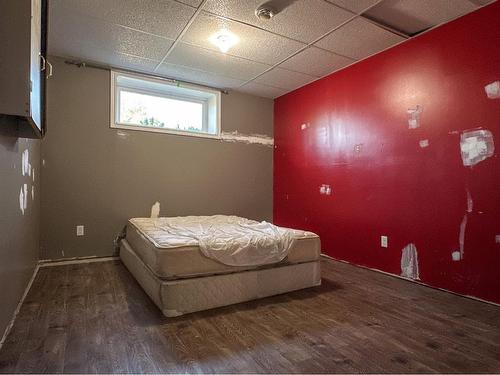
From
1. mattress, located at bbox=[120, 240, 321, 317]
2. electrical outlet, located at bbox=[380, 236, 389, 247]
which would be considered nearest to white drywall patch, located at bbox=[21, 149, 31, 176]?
mattress, located at bbox=[120, 240, 321, 317]

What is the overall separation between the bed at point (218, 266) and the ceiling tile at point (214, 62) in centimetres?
183

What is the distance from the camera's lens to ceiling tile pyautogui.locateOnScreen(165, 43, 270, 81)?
2.97 metres

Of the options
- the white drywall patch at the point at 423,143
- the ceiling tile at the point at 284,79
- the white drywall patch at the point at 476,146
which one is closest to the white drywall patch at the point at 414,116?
the white drywall patch at the point at 423,143

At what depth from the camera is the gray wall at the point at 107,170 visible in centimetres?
312

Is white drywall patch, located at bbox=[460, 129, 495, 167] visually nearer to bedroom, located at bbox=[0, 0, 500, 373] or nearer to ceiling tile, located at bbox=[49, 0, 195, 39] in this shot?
bedroom, located at bbox=[0, 0, 500, 373]

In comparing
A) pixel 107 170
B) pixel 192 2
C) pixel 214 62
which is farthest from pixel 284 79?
pixel 107 170

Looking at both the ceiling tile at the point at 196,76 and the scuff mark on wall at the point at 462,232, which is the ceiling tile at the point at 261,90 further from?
the scuff mark on wall at the point at 462,232

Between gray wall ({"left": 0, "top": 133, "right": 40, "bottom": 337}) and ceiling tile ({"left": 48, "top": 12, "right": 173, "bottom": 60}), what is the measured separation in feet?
3.49

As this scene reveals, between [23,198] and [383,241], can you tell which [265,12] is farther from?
[383,241]

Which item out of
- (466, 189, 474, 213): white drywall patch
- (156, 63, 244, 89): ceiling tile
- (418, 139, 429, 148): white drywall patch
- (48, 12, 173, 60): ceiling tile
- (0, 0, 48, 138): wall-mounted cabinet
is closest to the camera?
(0, 0, 48, 138): wall-mounted cabinet

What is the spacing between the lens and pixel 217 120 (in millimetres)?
4062

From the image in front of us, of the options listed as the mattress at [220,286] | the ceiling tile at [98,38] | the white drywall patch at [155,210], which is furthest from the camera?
the white drywall patch at [155,210]

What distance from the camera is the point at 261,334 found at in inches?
66.1

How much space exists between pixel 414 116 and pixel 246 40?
1.73 meters
